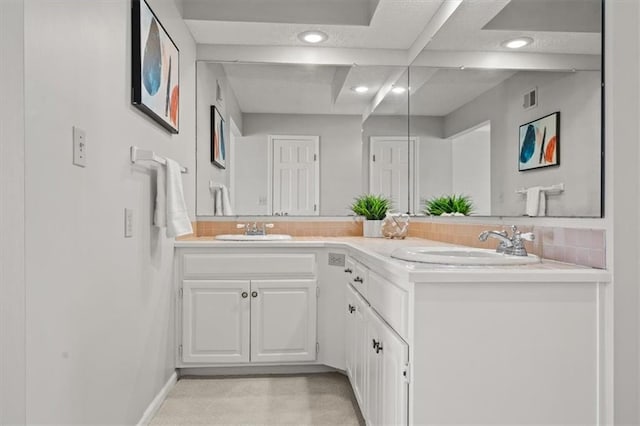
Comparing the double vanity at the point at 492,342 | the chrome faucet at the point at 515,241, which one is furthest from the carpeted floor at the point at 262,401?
the chrome faucet at the point at 515,241

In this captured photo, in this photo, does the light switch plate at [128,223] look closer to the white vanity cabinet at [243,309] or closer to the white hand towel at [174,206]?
the white hand towel at [174,206]

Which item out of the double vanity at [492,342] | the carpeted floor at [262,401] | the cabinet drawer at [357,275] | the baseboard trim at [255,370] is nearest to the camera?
the double vanity at [492,342]

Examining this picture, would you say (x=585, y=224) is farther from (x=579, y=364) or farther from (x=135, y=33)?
(x=135, y=33)

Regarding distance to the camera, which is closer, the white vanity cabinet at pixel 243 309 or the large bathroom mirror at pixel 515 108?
the large bathroom mirror at pixel 515 108

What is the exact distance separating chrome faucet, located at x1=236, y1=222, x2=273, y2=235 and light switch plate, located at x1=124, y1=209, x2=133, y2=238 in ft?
4.06

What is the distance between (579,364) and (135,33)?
2.01 meters

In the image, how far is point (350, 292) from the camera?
2.30 meters

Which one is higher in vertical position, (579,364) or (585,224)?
(585,224)

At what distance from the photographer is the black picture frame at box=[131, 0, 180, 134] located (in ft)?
5.89

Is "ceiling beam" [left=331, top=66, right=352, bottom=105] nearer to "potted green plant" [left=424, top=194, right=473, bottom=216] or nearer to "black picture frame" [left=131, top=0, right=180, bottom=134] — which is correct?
"potted green plant" [left=424, top=194, right=473, bottom=216]

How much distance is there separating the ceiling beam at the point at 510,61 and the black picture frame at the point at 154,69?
1.55 m

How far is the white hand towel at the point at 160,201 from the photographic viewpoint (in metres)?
1.98

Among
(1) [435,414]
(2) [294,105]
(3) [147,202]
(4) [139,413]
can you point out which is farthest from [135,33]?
(1) [435,414]

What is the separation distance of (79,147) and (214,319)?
1459 millimetres
